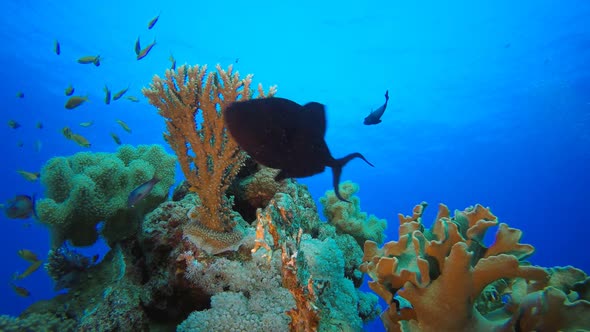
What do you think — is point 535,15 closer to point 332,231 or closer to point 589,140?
point 589,140

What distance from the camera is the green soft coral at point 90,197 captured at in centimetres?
376

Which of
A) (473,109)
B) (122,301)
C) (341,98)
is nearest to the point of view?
(122,301)

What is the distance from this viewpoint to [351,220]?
557cm

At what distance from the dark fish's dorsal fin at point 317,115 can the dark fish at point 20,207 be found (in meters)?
4.97

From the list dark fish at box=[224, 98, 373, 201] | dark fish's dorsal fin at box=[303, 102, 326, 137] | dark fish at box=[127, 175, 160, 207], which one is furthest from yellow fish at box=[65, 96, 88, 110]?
dark fish's dorsal fin at box=[303, 102, 326, 137]

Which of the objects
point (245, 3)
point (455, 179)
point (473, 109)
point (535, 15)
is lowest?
point (245, 3)

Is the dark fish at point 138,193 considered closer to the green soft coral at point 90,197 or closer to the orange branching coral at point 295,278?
the green soft coral at point 90,197

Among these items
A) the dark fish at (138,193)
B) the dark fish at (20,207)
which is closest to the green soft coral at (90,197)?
the dark fish at (138,193)

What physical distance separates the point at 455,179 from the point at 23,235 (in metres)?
97.2

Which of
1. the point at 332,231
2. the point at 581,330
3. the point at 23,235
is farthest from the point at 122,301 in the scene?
the point at 23,235

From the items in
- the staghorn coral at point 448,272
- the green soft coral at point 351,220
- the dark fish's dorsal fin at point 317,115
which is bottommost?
the staghorn coral at point 448,272

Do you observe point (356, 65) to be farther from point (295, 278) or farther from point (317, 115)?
point (295, 278)

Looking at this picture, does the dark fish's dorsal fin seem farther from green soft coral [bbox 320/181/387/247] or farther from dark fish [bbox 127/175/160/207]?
green soft coral [bbox 320/181/387/247]

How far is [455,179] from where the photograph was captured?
75.2m
